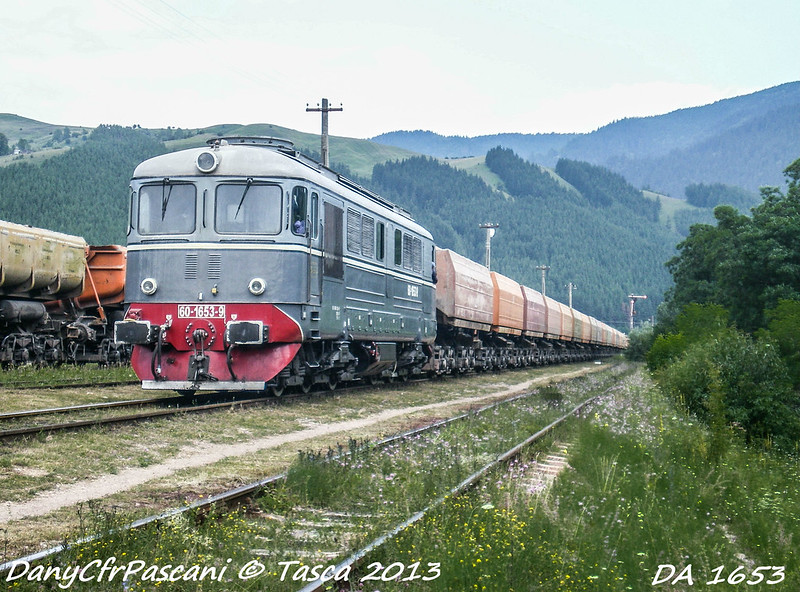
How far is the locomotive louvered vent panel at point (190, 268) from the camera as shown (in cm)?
1416

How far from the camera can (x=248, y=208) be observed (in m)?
14.5

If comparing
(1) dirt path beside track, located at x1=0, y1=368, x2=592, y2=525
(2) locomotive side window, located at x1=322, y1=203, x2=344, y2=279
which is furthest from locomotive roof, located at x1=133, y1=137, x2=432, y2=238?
(1) dirt path beside track, located at x1=0, y1=368, x2=592, y2=525

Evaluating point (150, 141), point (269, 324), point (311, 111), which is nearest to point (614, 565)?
point (269, 324)

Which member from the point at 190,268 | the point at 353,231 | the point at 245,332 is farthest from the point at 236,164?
the point at 353,231

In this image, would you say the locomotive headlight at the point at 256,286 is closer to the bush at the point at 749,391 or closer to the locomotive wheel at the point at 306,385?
the locomotive wheel at the point at 306,385

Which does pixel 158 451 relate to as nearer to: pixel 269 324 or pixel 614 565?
pixel 269 324

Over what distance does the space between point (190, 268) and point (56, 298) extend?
1136 centimetres

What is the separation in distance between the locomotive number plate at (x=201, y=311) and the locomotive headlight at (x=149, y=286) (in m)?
0.55

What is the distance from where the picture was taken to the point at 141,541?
5570 mm

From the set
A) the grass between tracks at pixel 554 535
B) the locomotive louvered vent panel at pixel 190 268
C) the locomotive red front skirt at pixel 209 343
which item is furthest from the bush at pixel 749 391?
the locomotive louvered vent panel at pixel 190 268

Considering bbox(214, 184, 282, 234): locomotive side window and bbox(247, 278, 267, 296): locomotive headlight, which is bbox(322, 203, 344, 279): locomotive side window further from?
bbox(247, 278, 267, 296): locomotive headlight

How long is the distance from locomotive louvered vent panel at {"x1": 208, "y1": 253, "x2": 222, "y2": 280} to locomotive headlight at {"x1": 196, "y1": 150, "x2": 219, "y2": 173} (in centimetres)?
143

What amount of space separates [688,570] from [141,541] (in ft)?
12.0

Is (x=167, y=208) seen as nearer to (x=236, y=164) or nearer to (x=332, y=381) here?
(x=236, y=164)
